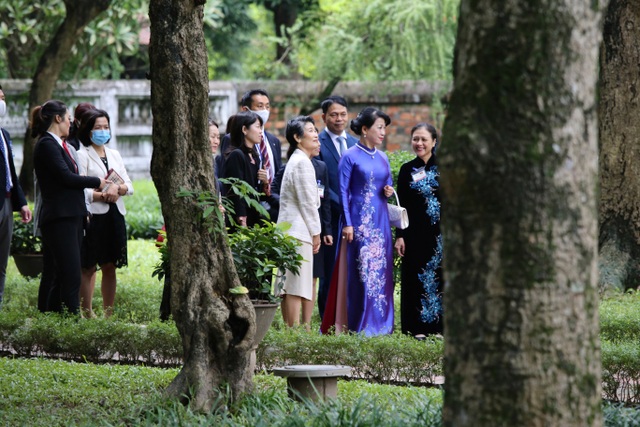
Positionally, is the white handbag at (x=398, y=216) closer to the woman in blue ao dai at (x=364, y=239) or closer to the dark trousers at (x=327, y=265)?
the woman in blue ao dai at (x=364, y=239)

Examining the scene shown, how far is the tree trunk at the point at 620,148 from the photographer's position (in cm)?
1166

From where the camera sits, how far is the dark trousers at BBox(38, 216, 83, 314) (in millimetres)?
9008

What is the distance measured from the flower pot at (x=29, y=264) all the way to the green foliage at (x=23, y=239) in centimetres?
10

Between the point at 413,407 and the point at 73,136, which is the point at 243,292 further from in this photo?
the point at 73,136

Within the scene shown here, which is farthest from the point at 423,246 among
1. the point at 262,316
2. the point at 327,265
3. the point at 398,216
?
the point at 262,316

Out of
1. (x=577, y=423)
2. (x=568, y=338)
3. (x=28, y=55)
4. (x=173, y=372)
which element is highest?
(x=28, y=55)

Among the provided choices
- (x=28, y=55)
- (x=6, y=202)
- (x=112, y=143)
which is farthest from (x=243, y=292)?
(x=28, y=55)

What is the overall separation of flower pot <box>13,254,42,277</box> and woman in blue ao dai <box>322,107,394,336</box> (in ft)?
15.4

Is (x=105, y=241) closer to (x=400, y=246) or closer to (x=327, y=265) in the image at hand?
(x=327, y=265)

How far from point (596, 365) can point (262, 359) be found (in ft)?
14.2

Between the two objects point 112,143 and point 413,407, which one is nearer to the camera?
point 413,407

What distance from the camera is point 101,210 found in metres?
9.73

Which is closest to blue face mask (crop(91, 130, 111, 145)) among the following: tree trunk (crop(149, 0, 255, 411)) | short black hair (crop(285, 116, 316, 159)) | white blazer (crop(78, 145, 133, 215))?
white blazer (crop(78, 145, 133, 215))

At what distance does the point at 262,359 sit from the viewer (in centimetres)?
796
